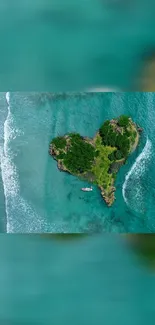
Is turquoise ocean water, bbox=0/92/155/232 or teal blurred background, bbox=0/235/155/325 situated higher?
turquoise ocean water, bbox=0/92/155/232

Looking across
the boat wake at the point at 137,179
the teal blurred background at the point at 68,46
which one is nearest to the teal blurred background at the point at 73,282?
the boat wake at the point at 137,179

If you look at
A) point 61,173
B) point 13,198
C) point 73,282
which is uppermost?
point 61,173

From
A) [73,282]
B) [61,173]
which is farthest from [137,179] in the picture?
[73,282]

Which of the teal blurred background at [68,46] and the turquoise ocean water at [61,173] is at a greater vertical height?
the teal blurred background at [68,46]

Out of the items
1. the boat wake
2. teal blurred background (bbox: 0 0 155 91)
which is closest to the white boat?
the boat wake

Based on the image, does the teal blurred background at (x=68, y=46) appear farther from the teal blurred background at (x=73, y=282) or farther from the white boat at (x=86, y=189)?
the teal blurred background at (x=73, y=282)

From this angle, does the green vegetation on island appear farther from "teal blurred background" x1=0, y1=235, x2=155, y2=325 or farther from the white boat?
"teal blurred background" x1=0, y1=235, x2=155, y2=325

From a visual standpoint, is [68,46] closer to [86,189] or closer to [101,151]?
[101,151]

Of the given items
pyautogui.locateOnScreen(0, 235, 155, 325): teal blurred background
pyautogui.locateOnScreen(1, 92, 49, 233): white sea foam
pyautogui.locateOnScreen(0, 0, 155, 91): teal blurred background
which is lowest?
pyautogui.locateOnScreen(0, 235, 155, 325): teal blurred background
